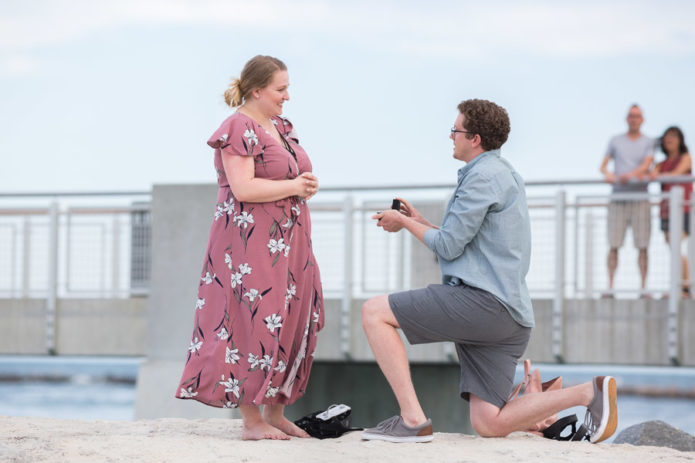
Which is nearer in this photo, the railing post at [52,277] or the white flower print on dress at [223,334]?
Result: the white flower print on dress at [223,334]

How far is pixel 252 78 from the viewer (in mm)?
4184

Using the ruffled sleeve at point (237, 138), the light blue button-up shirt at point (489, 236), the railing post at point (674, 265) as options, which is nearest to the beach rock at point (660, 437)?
the light blue button-up shirt at point (489, 236)

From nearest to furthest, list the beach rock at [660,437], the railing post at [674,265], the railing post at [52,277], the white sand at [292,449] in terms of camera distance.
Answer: the white sand at [292,449] → the beach rock at [660,437] → the railing post at [674,265] → the railing post at [52,277]

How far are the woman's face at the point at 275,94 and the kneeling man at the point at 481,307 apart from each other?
2.33 ft

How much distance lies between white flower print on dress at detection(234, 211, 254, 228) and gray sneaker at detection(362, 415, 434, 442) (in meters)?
1.10

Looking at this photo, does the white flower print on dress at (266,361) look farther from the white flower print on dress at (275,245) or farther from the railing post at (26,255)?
the railing post at (26,255)

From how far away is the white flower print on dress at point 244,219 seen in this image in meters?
4.11

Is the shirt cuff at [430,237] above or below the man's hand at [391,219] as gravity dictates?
below

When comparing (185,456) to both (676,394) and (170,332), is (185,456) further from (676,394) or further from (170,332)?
(676,394)

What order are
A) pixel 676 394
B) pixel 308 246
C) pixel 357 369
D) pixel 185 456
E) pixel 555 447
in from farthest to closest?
pixel 676 394, pixel 357 369, pixel 308 246, pixel 555 447, pixel 185 456

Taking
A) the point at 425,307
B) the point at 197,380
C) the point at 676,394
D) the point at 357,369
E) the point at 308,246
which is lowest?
the point at 676,394

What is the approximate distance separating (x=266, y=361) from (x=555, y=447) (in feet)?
4.35

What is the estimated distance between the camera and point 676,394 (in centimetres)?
4969

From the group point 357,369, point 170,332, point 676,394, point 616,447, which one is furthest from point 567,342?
point 676,394
